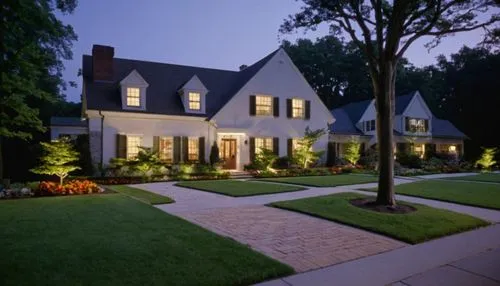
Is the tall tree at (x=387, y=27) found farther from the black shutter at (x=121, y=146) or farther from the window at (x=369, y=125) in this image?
the window at (x=369, y=125)

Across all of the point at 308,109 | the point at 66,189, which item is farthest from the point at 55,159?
the point at 308,109

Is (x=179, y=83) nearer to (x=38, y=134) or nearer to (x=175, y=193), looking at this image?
(x=38, y=134)

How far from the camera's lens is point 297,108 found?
75.2ft

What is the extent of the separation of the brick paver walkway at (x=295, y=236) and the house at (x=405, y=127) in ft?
74.7

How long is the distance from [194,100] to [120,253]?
53.3ft

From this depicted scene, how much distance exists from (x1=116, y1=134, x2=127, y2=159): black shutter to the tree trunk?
13.5 m

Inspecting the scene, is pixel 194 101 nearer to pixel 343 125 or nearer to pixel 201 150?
pixel 201 150

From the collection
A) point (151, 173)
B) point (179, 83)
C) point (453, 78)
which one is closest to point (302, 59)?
point (453, 78)

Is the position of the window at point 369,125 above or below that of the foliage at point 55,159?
above

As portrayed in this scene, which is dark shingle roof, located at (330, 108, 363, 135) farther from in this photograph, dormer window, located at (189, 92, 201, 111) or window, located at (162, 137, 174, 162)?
window, located at (162, 137, 174, 162)

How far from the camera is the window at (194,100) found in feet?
66.0

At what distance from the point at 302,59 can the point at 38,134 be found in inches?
1240

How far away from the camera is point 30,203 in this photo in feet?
29.3

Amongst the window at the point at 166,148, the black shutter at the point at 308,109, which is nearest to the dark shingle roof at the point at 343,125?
the black shutter at the point at 308,109
